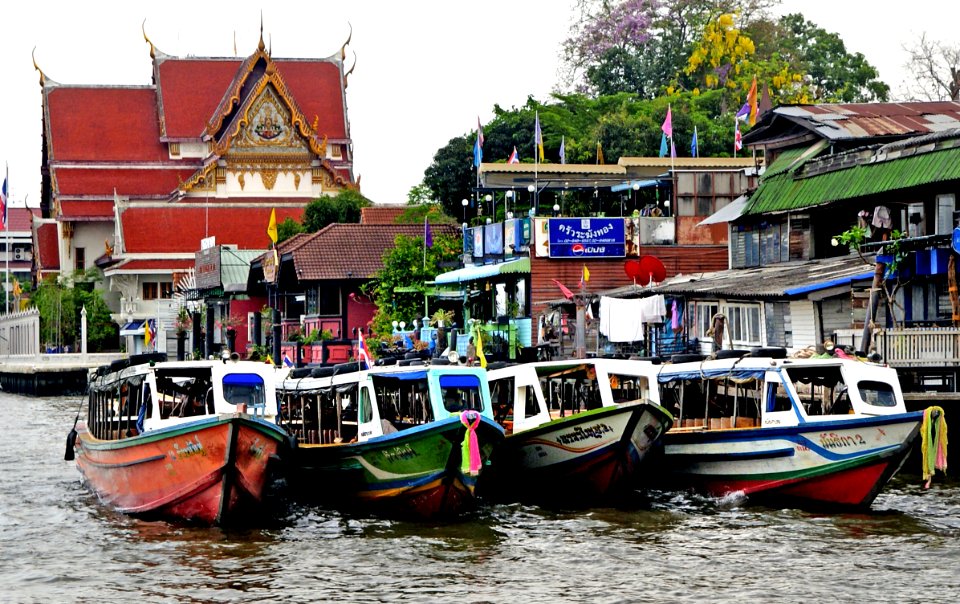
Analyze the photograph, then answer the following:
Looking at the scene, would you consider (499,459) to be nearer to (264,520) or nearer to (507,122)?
(264,520)

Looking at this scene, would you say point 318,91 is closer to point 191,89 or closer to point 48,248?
point 191,89

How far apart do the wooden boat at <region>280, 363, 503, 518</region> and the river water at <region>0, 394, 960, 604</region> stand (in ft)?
1.32

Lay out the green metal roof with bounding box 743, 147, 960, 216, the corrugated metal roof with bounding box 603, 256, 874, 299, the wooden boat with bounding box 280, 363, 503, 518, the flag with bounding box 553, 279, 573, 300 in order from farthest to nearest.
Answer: the flag with bounding box 553, 279, 573, 300
the green metal roof with bounding box 743, 147, 960, 216
the corrugated metal roof with bounding box 603, 256, 874, 299
the wooden boat with bounding box 280, 363, 503, 518

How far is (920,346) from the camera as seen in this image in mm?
27094

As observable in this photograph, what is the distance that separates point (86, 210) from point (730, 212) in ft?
162

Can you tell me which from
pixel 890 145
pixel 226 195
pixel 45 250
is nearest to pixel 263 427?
pixel 890 145

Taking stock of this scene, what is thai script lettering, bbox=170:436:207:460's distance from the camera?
Answer: 867 inches

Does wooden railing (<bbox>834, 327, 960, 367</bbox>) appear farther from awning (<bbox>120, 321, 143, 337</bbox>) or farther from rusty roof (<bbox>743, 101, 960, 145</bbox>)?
awning (<bbox>120, 321, 143, 337</bbox>)

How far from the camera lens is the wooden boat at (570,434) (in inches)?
928

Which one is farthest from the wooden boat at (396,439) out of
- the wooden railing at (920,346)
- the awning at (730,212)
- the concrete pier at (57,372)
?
the concrete pier at (57,372)

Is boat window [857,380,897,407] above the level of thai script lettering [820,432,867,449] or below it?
above

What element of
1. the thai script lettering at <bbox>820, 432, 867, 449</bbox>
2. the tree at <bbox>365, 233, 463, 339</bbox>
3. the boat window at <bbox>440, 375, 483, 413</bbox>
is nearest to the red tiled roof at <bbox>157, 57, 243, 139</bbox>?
the tree at <bbox>365, 233, 463, 339</bbox>

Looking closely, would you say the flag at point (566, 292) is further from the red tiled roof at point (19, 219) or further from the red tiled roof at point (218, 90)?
the red tiled roof at point (19, 219)

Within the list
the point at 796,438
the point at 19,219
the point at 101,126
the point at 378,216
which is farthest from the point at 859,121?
the point at 19,219
